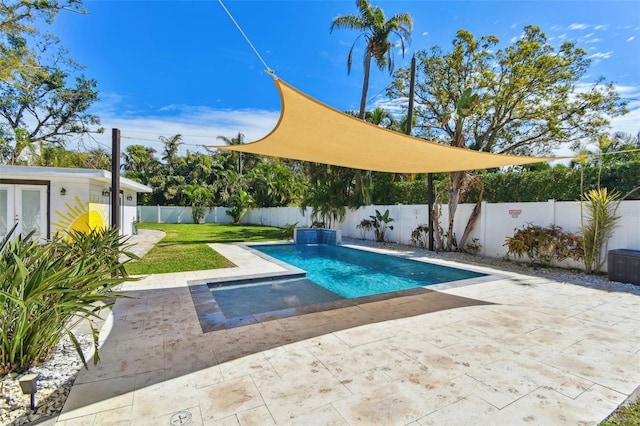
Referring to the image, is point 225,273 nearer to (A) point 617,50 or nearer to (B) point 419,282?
(B) point 419,282

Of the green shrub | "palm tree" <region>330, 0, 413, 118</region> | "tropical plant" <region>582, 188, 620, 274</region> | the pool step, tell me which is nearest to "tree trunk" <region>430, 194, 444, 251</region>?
"tropical plant" <region>582, 188, 620, 274</region>

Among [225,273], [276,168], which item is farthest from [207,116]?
[225,273]

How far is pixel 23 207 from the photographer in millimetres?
11883

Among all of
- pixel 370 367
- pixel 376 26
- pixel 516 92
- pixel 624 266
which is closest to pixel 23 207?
pixel 370 367

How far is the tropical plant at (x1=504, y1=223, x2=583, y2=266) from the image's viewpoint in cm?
924

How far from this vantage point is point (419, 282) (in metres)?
9.15

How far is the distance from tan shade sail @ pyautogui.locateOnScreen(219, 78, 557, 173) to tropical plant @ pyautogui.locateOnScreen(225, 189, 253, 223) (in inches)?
921

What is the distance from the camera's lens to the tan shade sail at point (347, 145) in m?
5.01

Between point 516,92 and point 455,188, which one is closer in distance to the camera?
point 455,188

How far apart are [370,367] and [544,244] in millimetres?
8913

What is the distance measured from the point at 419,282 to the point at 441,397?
6307 millimetres

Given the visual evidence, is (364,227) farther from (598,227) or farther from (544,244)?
(598,227)

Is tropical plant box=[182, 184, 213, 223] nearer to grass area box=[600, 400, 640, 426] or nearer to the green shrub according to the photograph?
the green shrub

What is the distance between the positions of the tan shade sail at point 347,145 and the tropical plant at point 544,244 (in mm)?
3233
